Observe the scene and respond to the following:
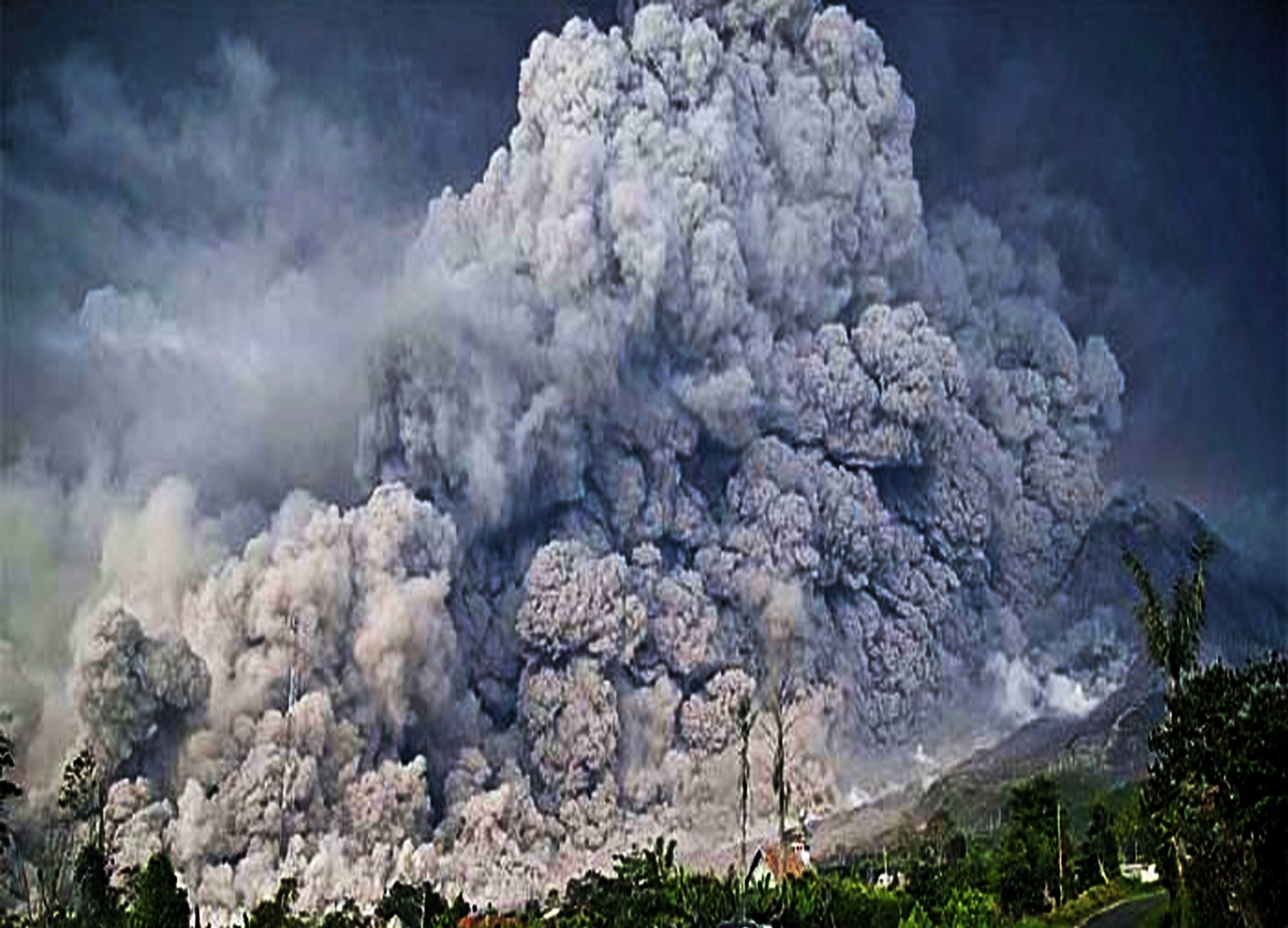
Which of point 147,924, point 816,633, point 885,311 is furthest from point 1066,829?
point 147,924

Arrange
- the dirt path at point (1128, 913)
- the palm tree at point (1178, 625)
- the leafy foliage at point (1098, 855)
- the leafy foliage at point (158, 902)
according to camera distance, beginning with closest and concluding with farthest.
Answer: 1. the palm tree at point (1178, 625)
2. the dirt path at point (1128, 913)
3. the leafy foliage at point (158, 902)
4. the leafy foliage at point (1098, 855)

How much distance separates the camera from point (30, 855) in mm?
26625

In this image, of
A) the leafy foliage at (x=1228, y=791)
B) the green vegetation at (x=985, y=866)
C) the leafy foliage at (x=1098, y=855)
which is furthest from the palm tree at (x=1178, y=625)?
the leafy foliage at (x=1098, y=855)

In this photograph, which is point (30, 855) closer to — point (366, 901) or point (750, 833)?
point (366, 901)

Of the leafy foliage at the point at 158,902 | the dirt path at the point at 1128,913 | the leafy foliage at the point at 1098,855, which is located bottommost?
the dirt path at the point at 1128,913

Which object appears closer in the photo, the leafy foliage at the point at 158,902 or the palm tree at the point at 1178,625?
the palm tree at the point at 1178,625

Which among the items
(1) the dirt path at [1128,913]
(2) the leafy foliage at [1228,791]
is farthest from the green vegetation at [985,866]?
(1) the dirt path at [1128,913]

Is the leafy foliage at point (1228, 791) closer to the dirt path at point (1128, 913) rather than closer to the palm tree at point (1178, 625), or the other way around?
the palm tree at point (1178, 625)

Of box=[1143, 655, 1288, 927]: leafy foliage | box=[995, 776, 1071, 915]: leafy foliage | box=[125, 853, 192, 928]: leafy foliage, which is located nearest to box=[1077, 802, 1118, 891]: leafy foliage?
box=[995, 776, 1071, 915]: leafy foliage

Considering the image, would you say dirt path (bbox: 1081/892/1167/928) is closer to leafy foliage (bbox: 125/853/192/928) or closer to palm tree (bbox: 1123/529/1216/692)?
palm tree (bbox: 1123/529/1216/692)

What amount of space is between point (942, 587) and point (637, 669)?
6.41 metres

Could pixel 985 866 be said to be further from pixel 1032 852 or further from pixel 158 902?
pixel 158 902

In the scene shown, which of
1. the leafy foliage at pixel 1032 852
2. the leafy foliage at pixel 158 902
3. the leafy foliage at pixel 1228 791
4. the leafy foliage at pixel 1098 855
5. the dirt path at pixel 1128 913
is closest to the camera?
the leafy foliage at pixel 1228 791

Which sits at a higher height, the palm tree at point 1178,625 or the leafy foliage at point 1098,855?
the palm tree at point 1178,625
